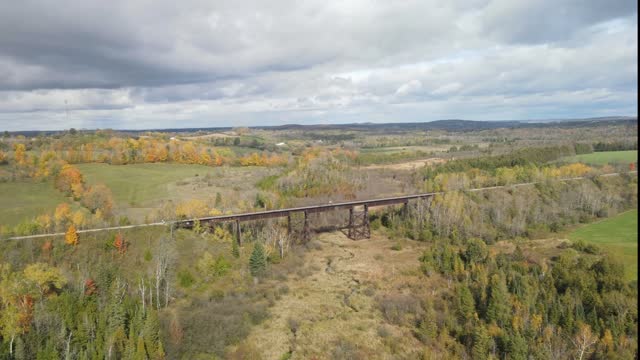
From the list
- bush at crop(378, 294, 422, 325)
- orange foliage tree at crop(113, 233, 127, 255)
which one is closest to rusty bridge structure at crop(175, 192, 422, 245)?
orange foliage tree at crop(113, 233, 127, 255)

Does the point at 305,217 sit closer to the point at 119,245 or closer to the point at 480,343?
the point at 119,245

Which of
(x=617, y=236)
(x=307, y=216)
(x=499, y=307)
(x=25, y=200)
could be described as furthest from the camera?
(x=25, y=200)

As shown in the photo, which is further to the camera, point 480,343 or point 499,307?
point 499,307

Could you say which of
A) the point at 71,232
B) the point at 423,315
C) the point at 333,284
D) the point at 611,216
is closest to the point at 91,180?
the point at 71,232

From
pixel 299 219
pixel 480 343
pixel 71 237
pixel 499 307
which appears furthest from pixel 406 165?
pixel 480 343

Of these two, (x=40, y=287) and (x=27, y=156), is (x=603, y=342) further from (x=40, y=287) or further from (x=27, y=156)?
(x=27, y=156)

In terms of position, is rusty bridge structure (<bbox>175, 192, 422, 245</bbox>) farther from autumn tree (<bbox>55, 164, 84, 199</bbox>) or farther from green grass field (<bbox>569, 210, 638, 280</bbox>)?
autumn tree (<bbox>55, 164, 84, 199</bbox>)

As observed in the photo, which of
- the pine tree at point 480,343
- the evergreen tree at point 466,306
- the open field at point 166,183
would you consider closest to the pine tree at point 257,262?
the open field at point 166,183
